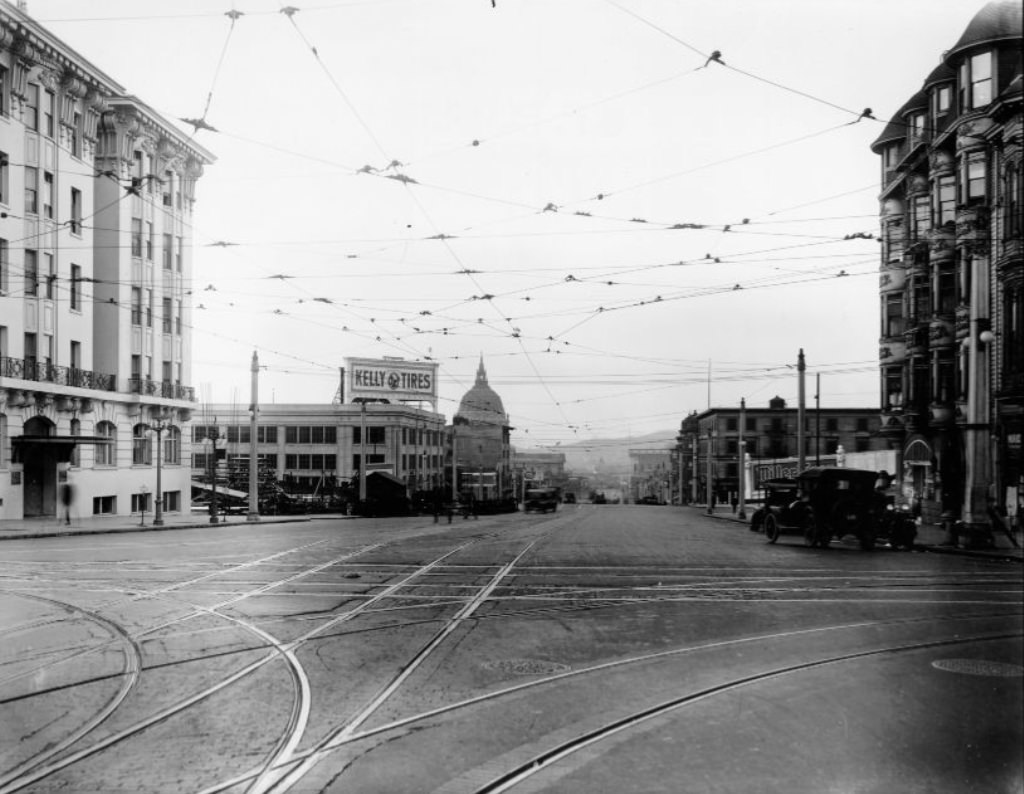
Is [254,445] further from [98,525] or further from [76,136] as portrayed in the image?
[76,136]

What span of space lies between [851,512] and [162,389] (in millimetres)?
30715

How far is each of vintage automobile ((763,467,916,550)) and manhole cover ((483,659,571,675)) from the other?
1648 cm

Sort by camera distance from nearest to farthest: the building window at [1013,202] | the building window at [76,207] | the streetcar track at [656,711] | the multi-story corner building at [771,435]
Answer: the streetcar track at [656,711] < the building window at [1013,202] < the building window at [76,207] < the multi-story corner building at [771,435]

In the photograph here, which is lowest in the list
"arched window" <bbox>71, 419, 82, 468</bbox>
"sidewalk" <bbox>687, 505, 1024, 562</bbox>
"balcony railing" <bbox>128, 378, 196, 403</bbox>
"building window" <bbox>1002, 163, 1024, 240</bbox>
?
"sidewalk" <bbox>687, 505, 1024, 562</bbox>

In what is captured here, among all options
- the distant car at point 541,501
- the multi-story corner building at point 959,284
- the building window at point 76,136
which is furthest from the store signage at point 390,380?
the multi-story corner building at point 959,284

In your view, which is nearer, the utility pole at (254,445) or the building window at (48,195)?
the building window at (48,195)

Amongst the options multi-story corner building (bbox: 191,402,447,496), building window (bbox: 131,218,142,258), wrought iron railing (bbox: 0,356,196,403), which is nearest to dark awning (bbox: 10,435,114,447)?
wrought iron railing (bbox: 0,356,196,403)

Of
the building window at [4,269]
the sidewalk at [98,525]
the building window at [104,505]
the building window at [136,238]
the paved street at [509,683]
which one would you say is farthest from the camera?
the building window at [136,238]

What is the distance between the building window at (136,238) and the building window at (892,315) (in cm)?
3118

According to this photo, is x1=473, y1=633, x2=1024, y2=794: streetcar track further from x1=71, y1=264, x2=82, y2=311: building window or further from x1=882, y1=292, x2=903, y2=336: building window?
x1=71, y1=264, x2=82, y2=311: building window

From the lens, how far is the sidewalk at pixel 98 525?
26.6 metres

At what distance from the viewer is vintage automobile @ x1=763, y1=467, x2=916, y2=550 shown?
893 inches

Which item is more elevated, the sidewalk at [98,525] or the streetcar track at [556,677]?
the streetcar track at [556,677]

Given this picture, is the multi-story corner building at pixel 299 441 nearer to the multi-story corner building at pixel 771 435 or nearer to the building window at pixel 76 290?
the building window at pixel 76 290
